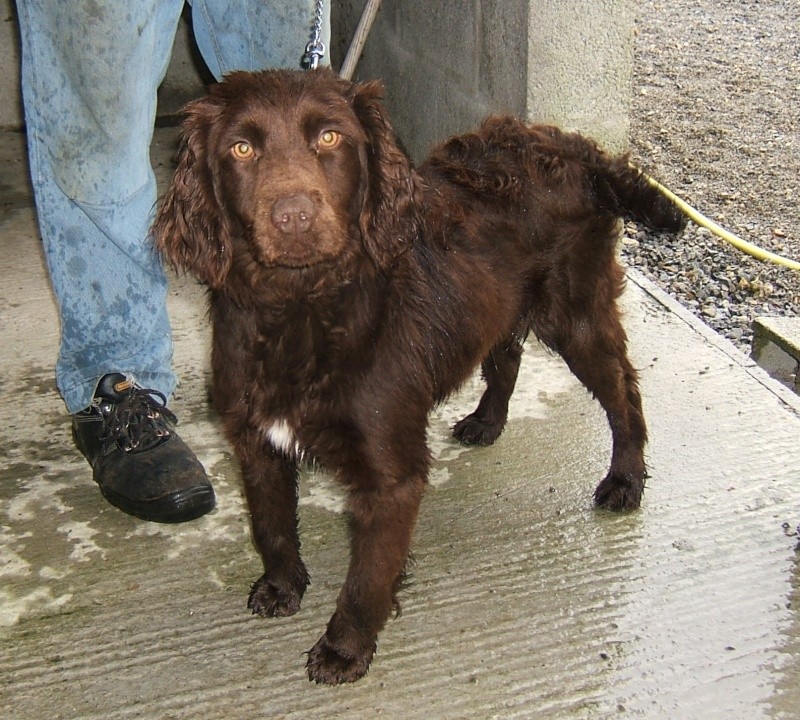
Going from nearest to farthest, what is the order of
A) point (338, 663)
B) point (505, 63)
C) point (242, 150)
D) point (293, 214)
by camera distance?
point (293, 214)
point (242, 150)
point (338, 663)
point (505, 63)

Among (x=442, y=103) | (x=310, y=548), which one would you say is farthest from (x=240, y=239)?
(x=442, y=103)

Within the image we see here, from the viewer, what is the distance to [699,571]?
249 centimetres

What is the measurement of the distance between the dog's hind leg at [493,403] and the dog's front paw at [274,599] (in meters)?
0.86

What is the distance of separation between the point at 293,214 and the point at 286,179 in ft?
0.32

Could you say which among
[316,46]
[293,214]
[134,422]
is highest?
[316,46]

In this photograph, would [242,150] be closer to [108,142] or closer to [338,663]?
[108,142]

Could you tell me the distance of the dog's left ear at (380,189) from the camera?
7.20 feet

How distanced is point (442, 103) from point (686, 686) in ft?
10.2

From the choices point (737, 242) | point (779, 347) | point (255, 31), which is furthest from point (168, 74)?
point (779, 347)

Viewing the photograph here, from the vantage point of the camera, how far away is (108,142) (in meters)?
2.61

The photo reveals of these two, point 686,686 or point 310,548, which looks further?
point 310,548

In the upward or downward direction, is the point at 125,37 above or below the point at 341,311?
above

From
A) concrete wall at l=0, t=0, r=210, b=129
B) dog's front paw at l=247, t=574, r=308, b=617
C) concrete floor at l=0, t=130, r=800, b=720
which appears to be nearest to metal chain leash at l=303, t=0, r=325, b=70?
concrete floor at l=0, t=130, r=800, b=720

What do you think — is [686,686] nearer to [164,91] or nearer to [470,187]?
[470,187]
